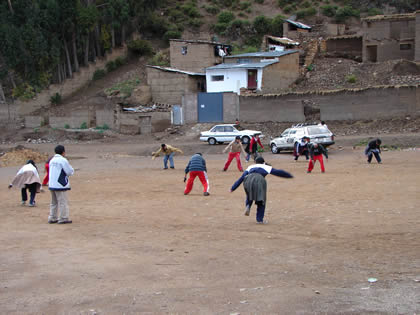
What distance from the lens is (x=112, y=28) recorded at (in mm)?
54750

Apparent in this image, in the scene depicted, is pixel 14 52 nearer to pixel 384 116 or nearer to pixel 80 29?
pixel 80 29

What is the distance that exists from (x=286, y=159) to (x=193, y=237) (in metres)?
18.0

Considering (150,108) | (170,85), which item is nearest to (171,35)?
(170,85)

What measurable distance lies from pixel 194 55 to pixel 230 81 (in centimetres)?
813

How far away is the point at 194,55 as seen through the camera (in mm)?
49500

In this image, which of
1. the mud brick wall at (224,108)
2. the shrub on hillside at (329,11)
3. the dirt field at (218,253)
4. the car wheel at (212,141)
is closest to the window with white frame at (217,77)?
the mud brick wall at (224,108)

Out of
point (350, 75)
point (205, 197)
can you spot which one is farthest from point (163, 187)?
point (350, 75)

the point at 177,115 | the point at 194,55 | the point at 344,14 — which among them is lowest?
the point at 177,115

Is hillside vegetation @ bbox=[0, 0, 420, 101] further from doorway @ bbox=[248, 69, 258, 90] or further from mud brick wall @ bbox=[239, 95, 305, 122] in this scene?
mud brick wall @ bbox=[239, 95, 305, 122]

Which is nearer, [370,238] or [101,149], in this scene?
[370,238]

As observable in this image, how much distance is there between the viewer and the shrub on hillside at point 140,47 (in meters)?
57.1

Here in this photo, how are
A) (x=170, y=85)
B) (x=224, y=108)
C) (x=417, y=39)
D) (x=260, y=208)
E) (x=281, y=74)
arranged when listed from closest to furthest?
(x=260, y=208) → (x=224, y=108) → (x=417, y=39) → (x=281, y=74) → (x=170, y=85)

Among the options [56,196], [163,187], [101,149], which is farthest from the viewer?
[101,149]

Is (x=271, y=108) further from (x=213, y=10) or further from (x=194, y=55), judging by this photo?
(x=213, y=10)
